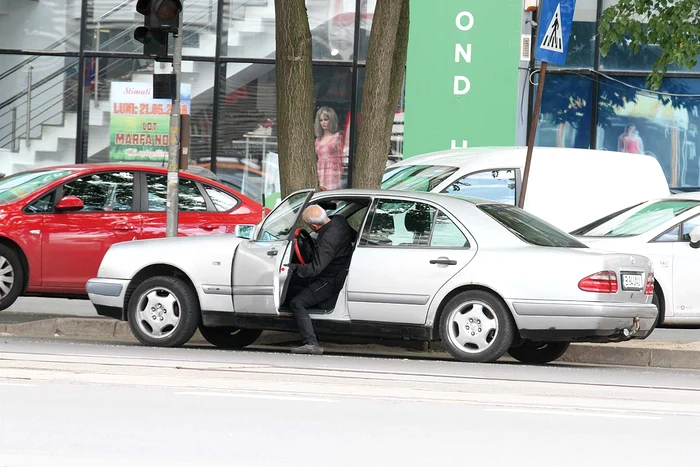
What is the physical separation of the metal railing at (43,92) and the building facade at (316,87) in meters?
0.02

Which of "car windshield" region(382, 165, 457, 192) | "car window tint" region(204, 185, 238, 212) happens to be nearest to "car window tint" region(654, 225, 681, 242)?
"car windshield" region(382, 165, 457, 192)

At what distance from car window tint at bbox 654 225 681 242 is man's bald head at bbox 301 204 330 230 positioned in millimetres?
3643

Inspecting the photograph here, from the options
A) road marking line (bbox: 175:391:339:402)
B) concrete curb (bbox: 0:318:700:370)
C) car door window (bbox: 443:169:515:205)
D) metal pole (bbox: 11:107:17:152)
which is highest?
metal pole (bbox: 11:107:17:152)

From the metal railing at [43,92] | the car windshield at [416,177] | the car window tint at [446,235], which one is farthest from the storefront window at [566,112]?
the car window tint at [446,235]

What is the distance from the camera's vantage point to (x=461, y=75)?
21.6 meters

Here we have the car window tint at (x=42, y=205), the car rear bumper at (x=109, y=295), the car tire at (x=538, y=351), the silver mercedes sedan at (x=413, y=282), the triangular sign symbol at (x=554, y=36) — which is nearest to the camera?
the silver mercedes sedan at (x=413, y=282)

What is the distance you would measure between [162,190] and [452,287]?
4.42 m

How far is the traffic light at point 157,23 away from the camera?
13.2m

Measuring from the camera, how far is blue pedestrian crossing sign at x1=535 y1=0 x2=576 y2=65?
1366cm

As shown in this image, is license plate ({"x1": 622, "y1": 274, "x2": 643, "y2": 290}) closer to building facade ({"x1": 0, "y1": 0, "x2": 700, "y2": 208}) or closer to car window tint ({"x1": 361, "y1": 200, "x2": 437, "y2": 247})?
car window tint ({"x1": 361, "y1": 200, "x2": 437, "y2": 247})

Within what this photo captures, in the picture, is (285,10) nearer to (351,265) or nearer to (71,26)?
(351,265)

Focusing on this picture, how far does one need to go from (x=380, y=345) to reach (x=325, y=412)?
530 cm

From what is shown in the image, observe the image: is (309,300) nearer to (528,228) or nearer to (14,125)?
(528,228)

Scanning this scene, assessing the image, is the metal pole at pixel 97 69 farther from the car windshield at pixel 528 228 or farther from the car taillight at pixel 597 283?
the car taillight at pixel 597 283
